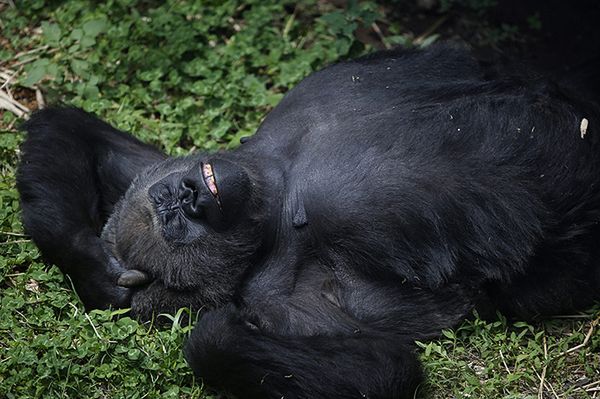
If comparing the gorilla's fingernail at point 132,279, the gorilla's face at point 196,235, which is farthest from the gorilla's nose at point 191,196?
the gorilla's fingernail at point 132,279

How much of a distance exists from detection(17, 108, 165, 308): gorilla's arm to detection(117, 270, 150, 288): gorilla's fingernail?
0.21ft

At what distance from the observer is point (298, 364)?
4.04 metres

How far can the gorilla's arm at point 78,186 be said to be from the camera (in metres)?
4.66

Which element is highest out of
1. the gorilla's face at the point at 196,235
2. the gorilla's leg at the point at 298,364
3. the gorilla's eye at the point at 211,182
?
the gorilla's eye at the point at 211,182

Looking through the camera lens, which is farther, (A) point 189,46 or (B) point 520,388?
(A) point 189,46

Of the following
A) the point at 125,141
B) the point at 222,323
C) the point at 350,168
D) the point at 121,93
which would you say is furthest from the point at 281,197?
the point at 121,93

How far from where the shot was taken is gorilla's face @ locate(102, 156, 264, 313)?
444 cm

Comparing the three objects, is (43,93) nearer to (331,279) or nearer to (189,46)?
(189,46)

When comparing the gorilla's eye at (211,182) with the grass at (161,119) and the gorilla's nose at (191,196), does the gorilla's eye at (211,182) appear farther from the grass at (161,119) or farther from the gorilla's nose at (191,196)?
the grass at (161,119)

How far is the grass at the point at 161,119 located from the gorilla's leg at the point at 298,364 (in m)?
0.17

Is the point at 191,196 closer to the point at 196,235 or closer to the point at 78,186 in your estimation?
the point at 196,235

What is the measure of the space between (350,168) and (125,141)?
1.47 meters

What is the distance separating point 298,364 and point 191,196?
99cm

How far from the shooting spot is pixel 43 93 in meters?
6.05
